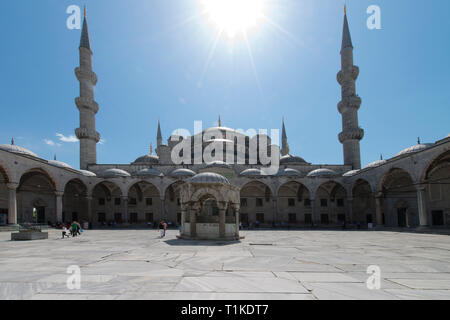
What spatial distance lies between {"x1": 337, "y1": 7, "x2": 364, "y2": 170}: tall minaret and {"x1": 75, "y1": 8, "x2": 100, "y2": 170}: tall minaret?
1211 inches

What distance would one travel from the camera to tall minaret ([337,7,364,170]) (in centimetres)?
3425

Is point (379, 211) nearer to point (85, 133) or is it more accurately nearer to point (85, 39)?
point (85, 133)

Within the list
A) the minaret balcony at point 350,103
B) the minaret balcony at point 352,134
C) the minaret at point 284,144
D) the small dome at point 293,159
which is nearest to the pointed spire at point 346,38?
the minaret balcony at point 350,103

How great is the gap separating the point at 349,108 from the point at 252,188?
50.6 ft

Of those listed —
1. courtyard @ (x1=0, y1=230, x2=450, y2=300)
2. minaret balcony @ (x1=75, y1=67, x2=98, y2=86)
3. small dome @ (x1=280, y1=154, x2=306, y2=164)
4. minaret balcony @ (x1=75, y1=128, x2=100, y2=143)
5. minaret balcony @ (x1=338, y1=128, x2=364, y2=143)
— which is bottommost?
courtyard @ (x1=0, y1=230, x2=450, y2=300)

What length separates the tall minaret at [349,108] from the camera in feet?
112

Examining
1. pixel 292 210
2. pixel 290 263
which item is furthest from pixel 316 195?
pixel 290 263

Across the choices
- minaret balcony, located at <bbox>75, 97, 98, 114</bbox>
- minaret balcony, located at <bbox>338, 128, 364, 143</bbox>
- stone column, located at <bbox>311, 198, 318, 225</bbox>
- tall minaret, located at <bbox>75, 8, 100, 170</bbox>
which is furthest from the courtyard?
minaret balcony, located at <bbox>75, 97, 98, 114</bbox>

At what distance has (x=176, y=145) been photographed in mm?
42781

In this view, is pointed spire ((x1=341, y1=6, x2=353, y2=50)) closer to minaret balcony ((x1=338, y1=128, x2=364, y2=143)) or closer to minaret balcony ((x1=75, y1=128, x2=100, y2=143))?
minaret balcony ((x1=338, y1=128, x2=364, y2=143))

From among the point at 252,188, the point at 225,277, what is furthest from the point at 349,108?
the point at 225,277

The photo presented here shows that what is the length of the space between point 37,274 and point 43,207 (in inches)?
1037
